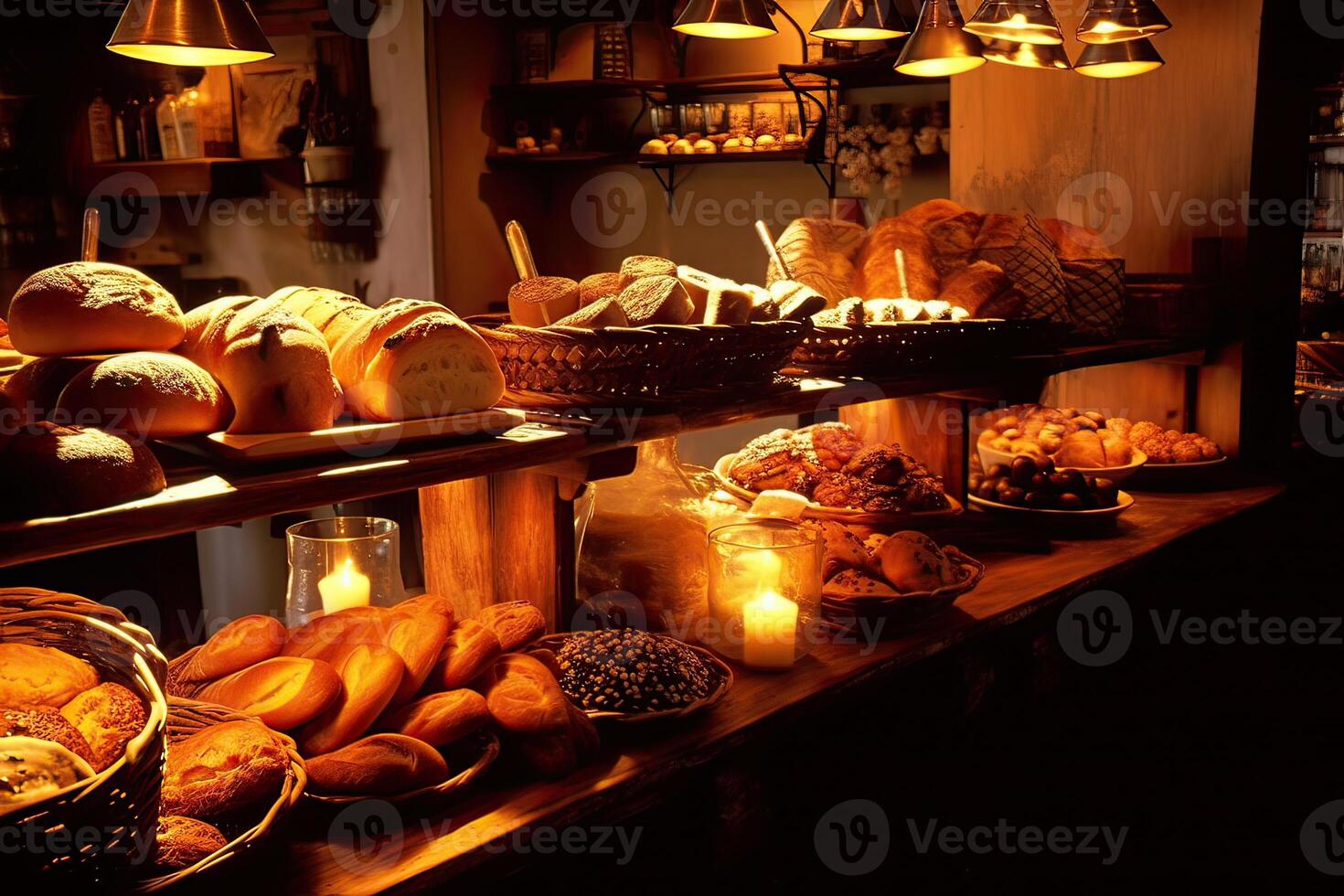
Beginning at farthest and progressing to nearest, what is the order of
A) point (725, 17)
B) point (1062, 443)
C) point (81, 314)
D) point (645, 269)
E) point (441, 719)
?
point (1062, 443) < point (725, 17) < point (645, 269) < point (441, 719) < point (81, 314)

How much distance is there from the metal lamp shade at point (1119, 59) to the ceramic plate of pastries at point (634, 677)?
1.98 meters

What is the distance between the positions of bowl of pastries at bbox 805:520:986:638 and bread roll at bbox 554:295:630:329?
51 cm

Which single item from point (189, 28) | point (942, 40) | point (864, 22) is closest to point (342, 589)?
point (189, 28)

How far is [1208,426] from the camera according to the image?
3471 millimetres

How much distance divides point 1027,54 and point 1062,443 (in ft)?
3.40

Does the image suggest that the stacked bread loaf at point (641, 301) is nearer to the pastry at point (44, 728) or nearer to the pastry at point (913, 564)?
the pastry at point (913, 564)

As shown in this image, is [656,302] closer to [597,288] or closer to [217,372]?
[597,288]

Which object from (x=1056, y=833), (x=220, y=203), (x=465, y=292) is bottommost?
(x=1056, y=833)

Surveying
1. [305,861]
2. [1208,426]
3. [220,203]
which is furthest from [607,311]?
[220,203]

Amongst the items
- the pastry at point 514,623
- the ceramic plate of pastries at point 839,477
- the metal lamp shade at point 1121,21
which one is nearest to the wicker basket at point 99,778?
the pastry at point 514,623

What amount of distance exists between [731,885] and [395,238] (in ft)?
15.5

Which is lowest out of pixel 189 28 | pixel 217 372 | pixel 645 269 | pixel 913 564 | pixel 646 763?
pixel 646 763

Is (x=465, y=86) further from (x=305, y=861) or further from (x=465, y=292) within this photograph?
(x=305, y=861)

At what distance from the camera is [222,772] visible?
123 cm
